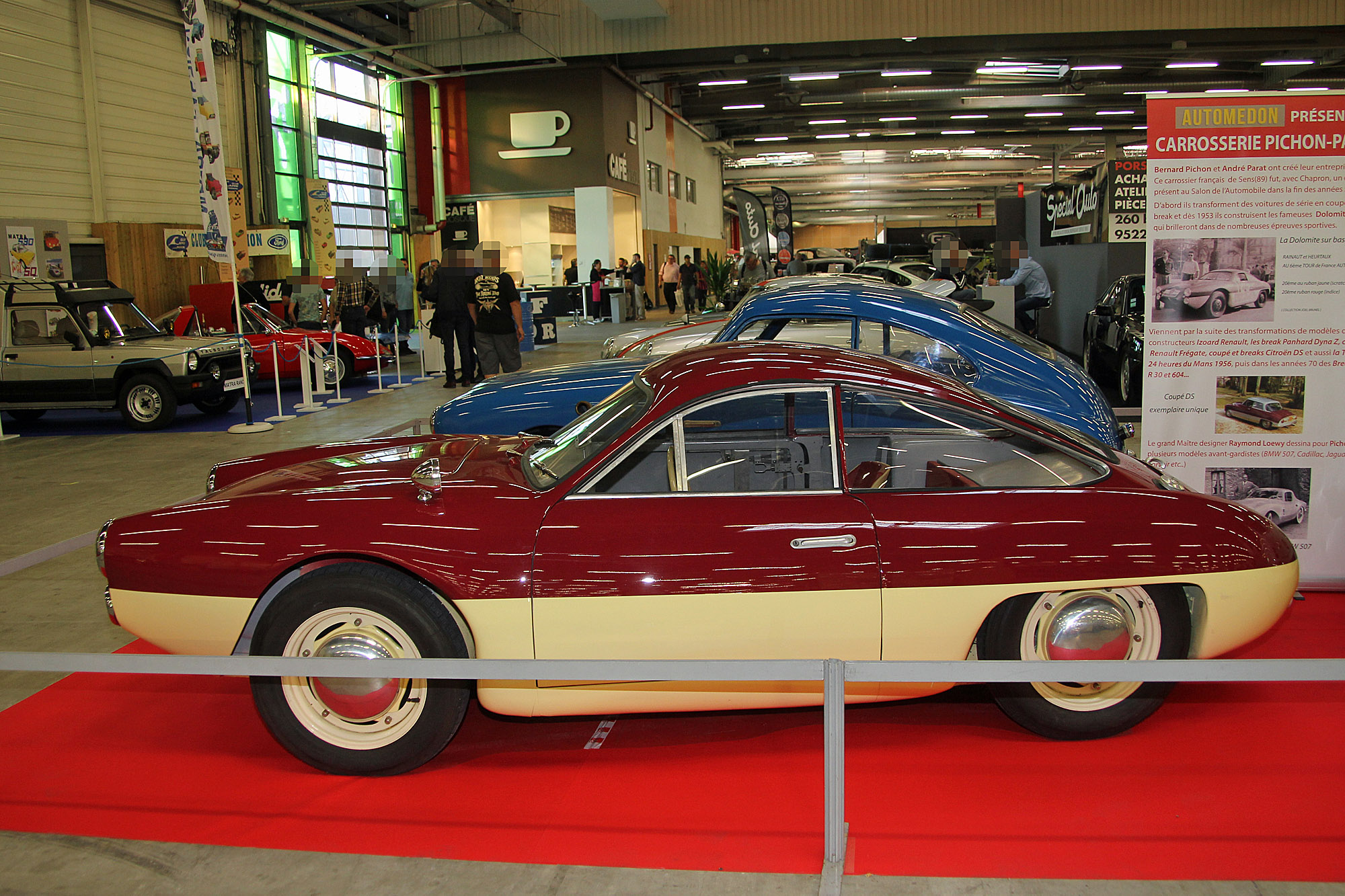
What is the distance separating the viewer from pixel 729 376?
3240 millimetres

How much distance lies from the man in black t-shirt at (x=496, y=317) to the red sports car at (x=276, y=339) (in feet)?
7.97

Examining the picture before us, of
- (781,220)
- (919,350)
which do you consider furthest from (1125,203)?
(781,220)

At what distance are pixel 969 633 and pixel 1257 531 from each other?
1.06 metres

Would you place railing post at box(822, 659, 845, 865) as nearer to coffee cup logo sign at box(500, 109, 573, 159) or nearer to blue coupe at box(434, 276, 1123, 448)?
blue coupe at box(434, 276, 1123, 448)

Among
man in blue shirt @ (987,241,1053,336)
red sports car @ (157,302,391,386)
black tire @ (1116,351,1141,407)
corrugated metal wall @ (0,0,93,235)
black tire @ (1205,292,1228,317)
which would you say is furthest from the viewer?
corrugated metal wall @ (0,0,93,235)

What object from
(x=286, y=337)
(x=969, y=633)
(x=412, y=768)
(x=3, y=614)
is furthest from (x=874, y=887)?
(x=286, y=337)

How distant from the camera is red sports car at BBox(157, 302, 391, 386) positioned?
12641 mm

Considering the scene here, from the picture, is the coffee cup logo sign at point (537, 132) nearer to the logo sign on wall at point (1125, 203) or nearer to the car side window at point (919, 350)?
the logo sign on wall at point (1125, 203)

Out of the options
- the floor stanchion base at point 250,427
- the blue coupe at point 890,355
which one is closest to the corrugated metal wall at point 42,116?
the floor stanchion base at point 250,427

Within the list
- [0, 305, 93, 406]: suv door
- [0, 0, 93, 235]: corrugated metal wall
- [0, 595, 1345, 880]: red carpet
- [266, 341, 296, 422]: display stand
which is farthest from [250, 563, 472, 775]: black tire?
[0, 0, 93, 235]: corrugated metal wall

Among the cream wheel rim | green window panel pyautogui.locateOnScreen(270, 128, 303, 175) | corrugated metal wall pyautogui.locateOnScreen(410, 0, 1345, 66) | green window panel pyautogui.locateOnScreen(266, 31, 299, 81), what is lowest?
the cream wheel rim

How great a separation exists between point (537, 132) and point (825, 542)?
25.2 meters

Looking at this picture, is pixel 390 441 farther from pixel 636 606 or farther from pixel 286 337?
pixel 286 337

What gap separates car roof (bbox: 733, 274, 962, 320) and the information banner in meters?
1.41
